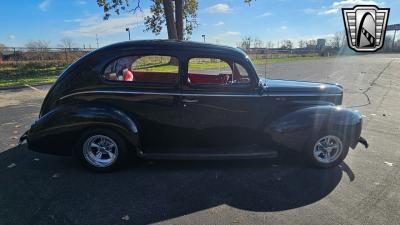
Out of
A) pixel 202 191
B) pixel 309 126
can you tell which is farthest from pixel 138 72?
pixel 309 126

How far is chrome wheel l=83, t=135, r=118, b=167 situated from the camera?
4.44 metres

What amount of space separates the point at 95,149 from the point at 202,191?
1.66 meters

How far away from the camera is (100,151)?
4520mm

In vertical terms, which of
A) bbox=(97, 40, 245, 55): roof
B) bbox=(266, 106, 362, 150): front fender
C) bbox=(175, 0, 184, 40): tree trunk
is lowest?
bbox=(266, 106, 362, 150): front fender

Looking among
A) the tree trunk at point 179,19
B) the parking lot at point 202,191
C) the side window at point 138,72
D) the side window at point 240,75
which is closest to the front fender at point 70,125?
the parking lot at point 202,191

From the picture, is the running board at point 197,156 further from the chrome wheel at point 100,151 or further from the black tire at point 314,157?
the black tire at point 314,157

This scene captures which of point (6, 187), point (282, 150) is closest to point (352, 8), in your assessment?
point (282, 150)

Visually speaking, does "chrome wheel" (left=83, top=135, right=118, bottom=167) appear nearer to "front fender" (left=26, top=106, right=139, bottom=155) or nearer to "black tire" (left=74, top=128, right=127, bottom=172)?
"black tire" (left=74, top=128, right=127, bottom=172)

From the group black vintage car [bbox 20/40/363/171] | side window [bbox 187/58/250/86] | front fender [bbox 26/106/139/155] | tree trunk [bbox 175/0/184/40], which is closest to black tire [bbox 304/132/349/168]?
black vintage car [bbox 20/40/363/171]

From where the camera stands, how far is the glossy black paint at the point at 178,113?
4.40 metres

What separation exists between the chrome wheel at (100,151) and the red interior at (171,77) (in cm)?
100

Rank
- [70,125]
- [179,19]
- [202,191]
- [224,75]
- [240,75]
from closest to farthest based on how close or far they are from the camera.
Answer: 1. [202,191]
2. [70,125]
3. [240,75]
4. [224,75]
5. [179,19]

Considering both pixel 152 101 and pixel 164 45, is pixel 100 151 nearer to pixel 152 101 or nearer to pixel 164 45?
pixel 152 101

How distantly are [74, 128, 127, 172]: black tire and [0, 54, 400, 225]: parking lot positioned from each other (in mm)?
113
